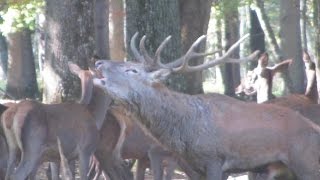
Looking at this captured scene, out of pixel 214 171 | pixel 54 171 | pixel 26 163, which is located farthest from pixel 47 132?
pixel 214 171

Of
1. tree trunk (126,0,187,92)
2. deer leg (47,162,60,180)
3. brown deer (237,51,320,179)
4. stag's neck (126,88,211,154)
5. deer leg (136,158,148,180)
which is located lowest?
deer leg (136,158,148,180)

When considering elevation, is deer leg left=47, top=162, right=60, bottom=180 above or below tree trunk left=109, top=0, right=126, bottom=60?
below

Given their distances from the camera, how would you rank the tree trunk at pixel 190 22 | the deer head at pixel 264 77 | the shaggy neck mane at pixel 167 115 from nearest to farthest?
the shaggy neck mane at pixel 167 115 < the deer head at pixel 264 77 < the tree trunk at pixel 190 22

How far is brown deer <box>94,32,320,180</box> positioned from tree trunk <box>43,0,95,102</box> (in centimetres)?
397

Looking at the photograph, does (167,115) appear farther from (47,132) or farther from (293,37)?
(293,37)

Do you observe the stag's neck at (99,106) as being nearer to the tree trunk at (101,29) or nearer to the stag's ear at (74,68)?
the stag's ear at (74,68)

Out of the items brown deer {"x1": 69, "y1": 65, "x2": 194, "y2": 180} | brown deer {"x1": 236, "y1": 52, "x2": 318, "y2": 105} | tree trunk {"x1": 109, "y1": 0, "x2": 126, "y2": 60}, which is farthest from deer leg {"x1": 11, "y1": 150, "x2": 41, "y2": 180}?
tree trunk {"x1": 109, "y1": 0, "x2": 126, "y2": 60}

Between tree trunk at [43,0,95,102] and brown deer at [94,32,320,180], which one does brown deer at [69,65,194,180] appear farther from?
brown deer at [94,32,320,180]

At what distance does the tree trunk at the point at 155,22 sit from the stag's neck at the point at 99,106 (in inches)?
74.1

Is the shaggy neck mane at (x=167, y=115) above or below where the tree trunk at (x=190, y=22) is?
below

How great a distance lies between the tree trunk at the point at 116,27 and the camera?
2245 centimetres

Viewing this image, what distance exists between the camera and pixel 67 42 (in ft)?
47.6

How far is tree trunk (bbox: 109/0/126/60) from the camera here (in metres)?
22.5

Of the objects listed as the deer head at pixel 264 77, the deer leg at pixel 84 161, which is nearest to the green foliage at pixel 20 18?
the deer head at pixel 264 77
